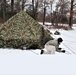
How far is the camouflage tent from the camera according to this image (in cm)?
920

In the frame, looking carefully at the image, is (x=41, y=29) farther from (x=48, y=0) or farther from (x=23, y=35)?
(x=48, y=0)

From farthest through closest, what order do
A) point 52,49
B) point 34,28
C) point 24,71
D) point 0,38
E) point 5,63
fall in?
point 34,28, point 0,38, point 52,49, point 5,63, point 24,71

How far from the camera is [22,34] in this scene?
945 centimetres

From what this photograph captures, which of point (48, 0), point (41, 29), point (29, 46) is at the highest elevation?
point (48, 0)

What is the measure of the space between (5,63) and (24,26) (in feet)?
15.0

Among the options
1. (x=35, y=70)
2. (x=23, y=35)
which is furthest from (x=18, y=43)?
(x=35, y=70)

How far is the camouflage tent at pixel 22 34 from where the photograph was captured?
30.2ft

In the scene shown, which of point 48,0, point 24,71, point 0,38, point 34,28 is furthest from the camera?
point 48,0

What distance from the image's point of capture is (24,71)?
4641mm

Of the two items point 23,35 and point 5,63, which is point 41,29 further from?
point 5,63

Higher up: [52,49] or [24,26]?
[24,26]

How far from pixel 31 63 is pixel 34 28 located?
448cm

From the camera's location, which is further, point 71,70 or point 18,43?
point 18,43

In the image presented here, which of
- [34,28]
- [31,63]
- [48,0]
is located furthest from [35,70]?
[48,0]
